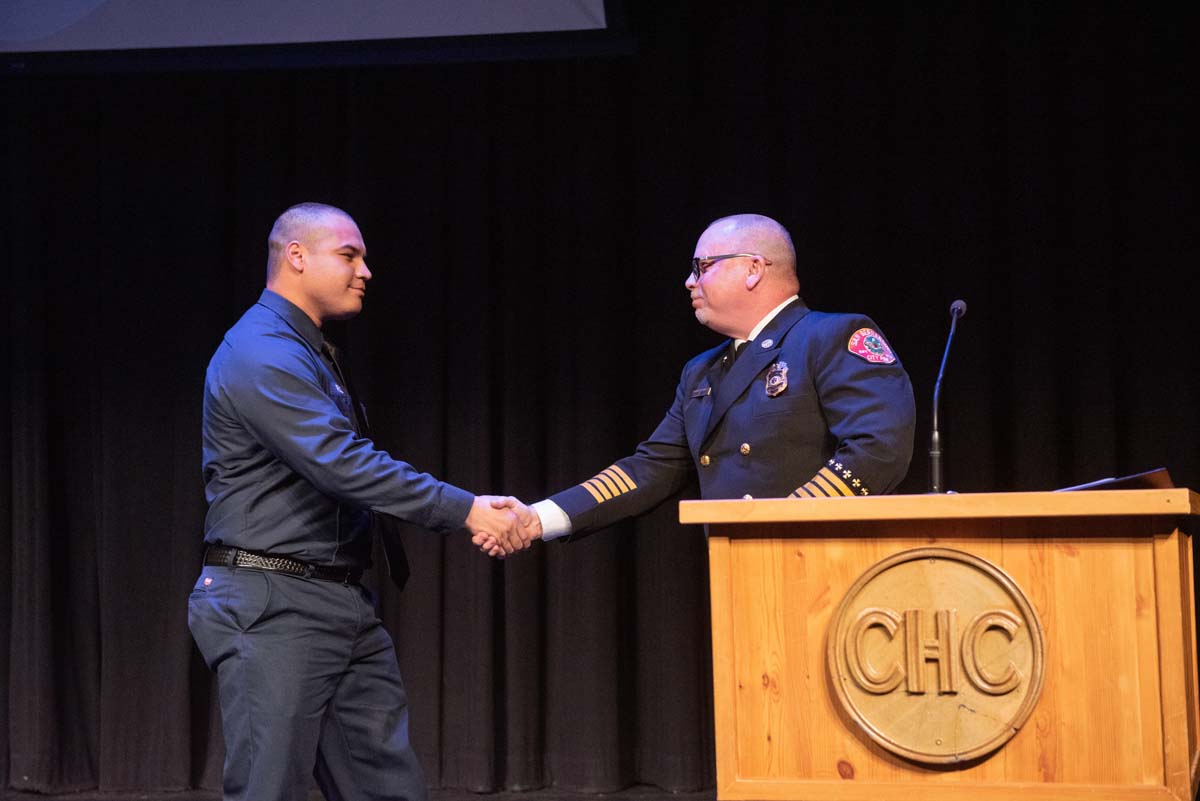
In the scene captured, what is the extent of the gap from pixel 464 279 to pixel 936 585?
281cm

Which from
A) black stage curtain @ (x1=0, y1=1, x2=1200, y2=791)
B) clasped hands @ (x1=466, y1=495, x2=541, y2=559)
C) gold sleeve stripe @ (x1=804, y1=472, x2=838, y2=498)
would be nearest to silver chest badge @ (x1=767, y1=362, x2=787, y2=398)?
gold sleeve stripe @ (x1=804, y1=472, x2=838, y2=498)

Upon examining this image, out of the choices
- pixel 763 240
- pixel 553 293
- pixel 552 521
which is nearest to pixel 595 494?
pixel 552 521

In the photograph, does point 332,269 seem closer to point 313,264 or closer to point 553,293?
point 313,264

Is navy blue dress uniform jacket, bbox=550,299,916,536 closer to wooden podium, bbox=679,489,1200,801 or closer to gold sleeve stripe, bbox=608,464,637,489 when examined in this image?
gold sleeve stripe, bbox=608,464,637,489

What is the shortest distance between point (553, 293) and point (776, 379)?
1679 millimetres

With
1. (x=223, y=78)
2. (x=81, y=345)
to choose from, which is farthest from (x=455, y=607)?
(x=223, y=78)

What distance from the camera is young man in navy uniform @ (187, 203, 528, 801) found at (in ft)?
8.37

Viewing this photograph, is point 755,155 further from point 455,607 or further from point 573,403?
point 455,607

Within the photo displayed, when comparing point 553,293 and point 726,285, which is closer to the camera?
point 726,285

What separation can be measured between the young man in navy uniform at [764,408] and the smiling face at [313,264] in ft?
2.28

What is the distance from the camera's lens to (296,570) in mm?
2660

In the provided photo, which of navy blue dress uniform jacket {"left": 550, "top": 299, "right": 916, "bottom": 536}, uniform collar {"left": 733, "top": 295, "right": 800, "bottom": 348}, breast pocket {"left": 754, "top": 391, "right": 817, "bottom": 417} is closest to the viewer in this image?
navy blue dress uniform jacket {"left": 550, "top": 299, "right": 916, "bottom": 536}

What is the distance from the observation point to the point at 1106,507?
1.86 metres

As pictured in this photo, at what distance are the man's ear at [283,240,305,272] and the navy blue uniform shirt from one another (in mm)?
181
